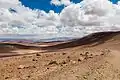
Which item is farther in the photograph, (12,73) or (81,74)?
(12,73)

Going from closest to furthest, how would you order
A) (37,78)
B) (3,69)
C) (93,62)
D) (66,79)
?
(66,79), (37,78), (93,62), (3,69)

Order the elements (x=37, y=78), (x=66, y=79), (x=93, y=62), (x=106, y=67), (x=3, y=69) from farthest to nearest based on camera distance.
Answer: (x=3, y=69)
(x=93, y=62)
(x=106, y=67)
(x=37, y=78)
(x=66, y=79)

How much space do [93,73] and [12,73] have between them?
892 cm

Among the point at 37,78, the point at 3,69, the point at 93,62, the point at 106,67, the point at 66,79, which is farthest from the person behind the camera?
the point at 3,69

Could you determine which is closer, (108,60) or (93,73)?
(93,73)

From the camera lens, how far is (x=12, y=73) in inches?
1033

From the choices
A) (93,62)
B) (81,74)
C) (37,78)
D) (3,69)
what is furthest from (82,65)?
(3,69)

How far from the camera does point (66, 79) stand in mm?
20594

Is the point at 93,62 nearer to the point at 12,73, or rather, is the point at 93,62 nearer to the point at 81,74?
the point at 81,74

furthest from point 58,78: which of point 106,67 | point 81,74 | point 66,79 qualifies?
point 106,67

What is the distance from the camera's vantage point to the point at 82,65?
81.8 feet

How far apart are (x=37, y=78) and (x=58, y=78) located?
7.44 feet

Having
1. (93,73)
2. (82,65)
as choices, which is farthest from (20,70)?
(93,73)

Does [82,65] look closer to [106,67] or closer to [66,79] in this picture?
[106,67]
